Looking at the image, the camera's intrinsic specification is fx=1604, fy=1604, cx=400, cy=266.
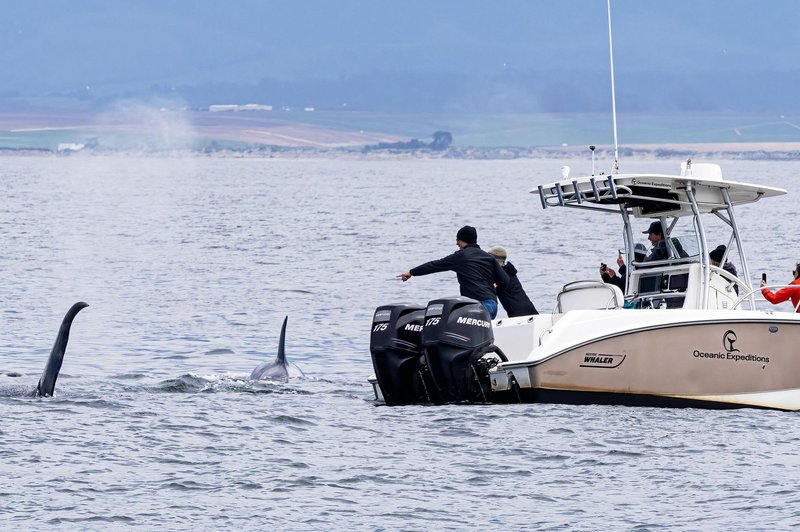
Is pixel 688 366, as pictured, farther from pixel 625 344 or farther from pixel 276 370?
pixel 276 370

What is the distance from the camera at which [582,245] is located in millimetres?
59625

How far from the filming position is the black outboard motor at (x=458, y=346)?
1738 centimetres

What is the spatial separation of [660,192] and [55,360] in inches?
287

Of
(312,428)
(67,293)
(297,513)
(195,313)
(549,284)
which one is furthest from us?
(549,284)

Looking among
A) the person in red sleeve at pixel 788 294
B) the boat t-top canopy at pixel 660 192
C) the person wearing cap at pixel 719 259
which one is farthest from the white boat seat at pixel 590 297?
the person in red sleeve at pixel 788 294

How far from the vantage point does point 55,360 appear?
60.7 ft

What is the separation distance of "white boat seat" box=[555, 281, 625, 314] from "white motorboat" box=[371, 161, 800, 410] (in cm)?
2

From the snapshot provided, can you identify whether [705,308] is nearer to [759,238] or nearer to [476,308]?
[476,308]

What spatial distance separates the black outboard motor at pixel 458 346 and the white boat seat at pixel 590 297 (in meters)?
1.68

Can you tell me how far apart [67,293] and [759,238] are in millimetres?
32597

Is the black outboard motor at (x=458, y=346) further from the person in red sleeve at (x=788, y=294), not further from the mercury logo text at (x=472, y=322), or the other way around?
the person in red sleeve at (x=788, y=294)

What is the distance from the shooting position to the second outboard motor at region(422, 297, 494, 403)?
1738 centimetres

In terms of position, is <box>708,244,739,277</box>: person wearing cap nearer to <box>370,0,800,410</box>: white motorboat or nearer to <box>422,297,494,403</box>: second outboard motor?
<box>370,0,800,410</box>: white motorboat

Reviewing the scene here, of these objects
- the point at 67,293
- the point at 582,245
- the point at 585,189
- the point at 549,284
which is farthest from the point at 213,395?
the point at 582,245
